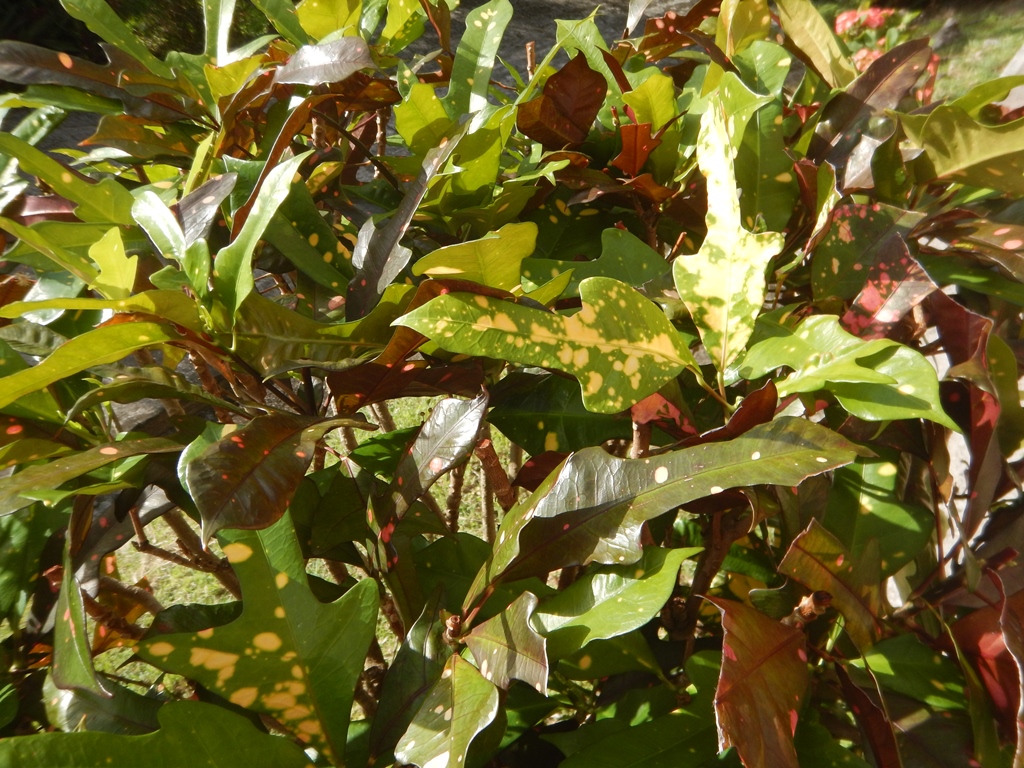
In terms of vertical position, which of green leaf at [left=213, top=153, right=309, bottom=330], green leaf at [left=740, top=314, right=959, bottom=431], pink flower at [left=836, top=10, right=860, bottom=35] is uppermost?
green leaf at [left=213, top=153, right=309, bottom=330]

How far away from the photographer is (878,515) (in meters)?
0.68

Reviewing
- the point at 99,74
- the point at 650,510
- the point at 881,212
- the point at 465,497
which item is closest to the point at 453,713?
the point at 650,510

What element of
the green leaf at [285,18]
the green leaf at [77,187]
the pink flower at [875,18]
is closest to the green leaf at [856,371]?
the green leaf at [77,187]

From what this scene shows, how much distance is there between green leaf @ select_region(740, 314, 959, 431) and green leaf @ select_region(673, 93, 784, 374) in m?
0.03

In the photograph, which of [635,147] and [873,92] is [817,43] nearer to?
[873,92]

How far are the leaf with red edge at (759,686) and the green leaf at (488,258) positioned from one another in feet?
0.93

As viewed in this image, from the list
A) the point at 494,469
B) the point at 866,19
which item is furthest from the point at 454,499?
the point at 866,19

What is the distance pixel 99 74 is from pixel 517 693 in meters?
0.78

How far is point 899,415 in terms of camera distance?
47 centimetres

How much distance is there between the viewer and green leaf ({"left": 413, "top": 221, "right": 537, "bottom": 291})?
1.71 feet

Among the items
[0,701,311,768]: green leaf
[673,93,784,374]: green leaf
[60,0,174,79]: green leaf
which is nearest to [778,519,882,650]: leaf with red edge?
[673,93,784,374]: green leaf

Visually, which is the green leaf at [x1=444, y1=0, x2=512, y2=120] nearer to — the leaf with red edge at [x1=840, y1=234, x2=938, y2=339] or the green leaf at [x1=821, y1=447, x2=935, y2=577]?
the leaf with red edge at [x1=840, y1=234, x2=938, y2=339]

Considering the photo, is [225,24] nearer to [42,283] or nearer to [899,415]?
[42,283]

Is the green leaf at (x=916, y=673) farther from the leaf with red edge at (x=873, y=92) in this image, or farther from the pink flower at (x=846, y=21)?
the pink flower at (x=846, y=21)
